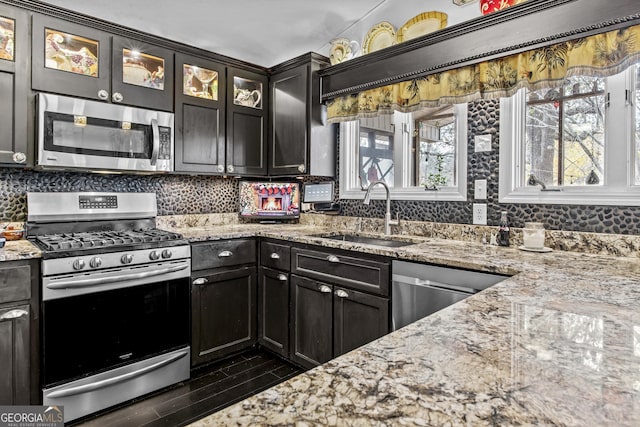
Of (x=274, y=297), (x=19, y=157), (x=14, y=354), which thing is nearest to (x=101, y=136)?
(x=19, y=157)

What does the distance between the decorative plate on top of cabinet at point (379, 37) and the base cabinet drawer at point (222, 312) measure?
1976mm

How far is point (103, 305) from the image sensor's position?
2109 mm

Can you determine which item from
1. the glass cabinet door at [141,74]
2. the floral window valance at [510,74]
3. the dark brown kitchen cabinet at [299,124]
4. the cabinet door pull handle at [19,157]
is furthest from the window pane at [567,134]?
the cabinet door pull handle at [19,157]

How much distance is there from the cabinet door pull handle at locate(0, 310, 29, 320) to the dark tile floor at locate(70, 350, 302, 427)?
0.66 metres

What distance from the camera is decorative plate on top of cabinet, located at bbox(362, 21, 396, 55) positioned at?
2.81m

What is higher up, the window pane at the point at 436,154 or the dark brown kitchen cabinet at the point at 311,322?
the window pane at the point at 436,154

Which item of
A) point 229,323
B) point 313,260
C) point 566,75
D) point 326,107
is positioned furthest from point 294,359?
point 566,75

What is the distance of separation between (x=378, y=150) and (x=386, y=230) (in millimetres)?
775

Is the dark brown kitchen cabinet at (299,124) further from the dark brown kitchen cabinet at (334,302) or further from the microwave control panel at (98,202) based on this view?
the microwave control panel at (98,202)

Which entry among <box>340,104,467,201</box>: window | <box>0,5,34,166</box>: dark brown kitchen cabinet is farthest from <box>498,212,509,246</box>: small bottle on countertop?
<box>0,5,34,166</box>: dark brown kitchen cabinet

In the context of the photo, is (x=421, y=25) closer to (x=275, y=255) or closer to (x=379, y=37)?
(x=379, y=37)

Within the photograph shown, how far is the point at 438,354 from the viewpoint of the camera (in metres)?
0.70

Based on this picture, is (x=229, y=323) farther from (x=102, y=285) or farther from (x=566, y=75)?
(x=566, y=75)

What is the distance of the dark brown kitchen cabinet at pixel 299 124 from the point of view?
3.06 m
